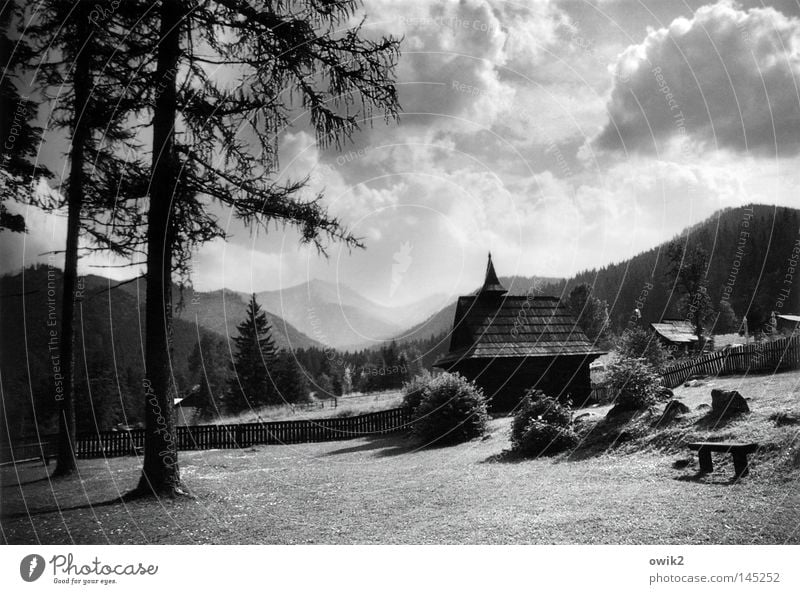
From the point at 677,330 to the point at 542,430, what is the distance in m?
21.6

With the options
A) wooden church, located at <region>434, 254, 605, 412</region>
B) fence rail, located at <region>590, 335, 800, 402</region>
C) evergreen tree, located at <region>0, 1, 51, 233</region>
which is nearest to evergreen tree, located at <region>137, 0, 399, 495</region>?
evergreen tree, located at <region>0, 1, 51, 233</region>

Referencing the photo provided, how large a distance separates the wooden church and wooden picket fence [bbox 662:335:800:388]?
3041mm

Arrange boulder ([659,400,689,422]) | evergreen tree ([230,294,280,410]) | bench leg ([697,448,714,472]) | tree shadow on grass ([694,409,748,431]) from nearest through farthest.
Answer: bench leg ([697,448,714,472]) → tree shadow on grass ([694,409,748,431]) → evergreen tree ([230,294,280,410]) → boulder ([659,400,689,422])

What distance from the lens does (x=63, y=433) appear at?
8.33 m

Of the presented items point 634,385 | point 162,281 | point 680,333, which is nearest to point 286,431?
point 162,281

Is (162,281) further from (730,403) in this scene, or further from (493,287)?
(493,287)

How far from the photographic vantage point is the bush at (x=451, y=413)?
1267 cm

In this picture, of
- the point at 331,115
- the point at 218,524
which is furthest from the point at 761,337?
the point at 218,524

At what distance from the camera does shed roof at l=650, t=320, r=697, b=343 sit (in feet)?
85.4

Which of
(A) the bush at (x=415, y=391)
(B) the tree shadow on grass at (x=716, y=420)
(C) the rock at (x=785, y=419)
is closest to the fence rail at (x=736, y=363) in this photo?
(A) the bush at (x=415, y=391)

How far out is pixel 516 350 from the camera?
53.0ft

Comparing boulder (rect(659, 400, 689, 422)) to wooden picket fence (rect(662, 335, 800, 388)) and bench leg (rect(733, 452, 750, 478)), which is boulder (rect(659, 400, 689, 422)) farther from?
wooden picket fence (rect(662, 335, 800, 388))
